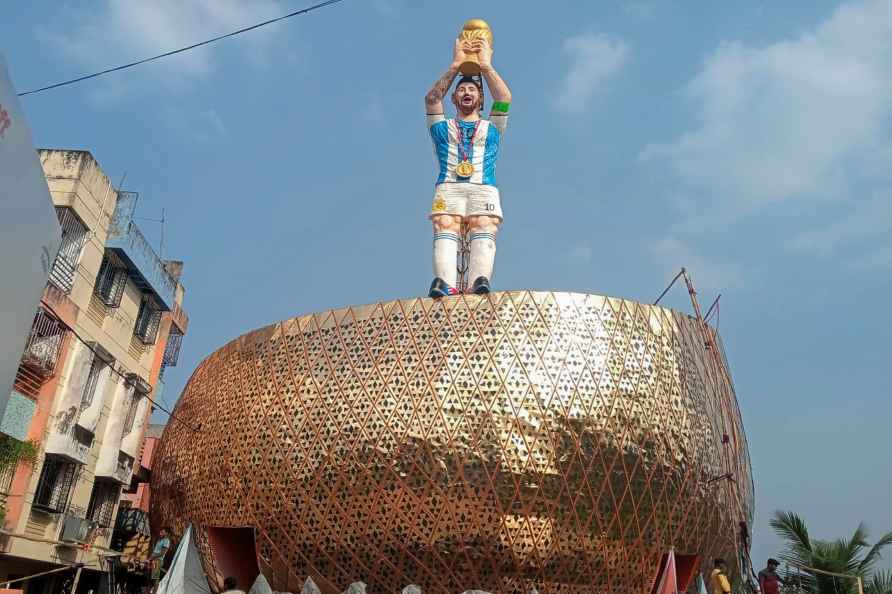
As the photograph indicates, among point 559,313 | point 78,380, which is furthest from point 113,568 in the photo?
point 559,313

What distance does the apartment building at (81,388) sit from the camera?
12.9 meters

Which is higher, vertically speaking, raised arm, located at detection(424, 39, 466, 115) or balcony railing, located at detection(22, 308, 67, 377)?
raised arm, located at detection(424, 39, 466, 115)

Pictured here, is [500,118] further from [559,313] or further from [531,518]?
[531,518]

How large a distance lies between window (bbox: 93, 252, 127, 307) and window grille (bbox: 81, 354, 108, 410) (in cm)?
125

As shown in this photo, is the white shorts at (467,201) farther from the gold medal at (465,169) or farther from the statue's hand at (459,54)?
the statue's hand at (459,54)

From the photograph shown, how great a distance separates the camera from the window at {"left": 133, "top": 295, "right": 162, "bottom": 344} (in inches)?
686

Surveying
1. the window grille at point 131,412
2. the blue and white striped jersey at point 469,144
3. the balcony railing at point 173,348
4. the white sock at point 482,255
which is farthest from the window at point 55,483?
the blue and white striped jersey at point 469,144

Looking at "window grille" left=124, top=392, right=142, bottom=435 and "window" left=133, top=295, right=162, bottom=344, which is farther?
"window" left=133, top=295, right=162, bottom=344

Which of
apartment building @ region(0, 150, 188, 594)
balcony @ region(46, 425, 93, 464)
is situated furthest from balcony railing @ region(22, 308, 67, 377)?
balcony @ region(46, 425, 93, 464)

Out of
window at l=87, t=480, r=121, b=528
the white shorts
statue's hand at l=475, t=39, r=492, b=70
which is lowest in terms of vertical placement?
window at l=87, t=480, r=121, b=528

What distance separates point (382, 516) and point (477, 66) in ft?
27.9

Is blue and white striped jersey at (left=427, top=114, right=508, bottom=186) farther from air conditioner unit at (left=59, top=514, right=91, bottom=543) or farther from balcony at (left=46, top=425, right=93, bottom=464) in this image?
air conditioner unit at (left=59, top=514, right=91, bottom=543)

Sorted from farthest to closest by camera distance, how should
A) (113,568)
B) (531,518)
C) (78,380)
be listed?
(113,568), (78,380), (531,518)

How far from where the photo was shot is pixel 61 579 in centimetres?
1498
